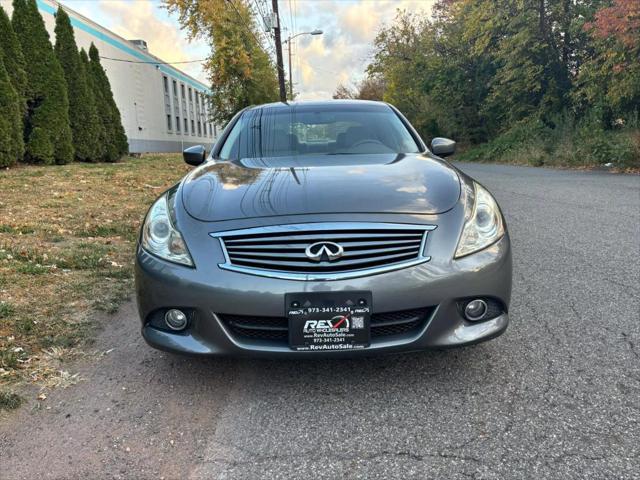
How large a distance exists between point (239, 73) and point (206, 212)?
104 ft

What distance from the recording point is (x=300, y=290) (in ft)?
6.61

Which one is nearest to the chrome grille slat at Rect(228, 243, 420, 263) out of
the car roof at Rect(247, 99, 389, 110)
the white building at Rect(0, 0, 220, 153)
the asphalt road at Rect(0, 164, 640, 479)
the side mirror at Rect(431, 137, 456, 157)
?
the asphalt road at Rect(0, 164, 640, 479)

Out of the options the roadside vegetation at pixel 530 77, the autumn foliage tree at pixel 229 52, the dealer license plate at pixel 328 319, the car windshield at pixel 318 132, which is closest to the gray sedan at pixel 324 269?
the dealer license plate at pixel 328 319

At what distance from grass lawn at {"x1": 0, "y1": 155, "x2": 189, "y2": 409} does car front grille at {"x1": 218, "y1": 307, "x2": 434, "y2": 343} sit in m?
0.93

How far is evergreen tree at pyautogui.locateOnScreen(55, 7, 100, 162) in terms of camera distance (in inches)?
597

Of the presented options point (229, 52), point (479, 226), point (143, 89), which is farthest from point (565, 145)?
point (143, 89)

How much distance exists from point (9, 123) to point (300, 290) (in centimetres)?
1200

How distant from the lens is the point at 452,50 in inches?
1104

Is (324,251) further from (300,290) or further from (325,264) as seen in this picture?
(300,290)

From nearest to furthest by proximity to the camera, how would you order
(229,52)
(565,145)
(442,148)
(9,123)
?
(442,148) → (9,123) → (565,145) → (229,52)

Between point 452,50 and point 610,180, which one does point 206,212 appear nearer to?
point 610,180

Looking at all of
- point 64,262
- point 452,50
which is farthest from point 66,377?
point 452,50

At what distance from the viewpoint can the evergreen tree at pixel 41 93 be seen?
1303 centimetres

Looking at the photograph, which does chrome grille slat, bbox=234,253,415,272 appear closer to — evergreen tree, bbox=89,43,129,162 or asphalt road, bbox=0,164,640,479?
asphalt road, bbox=0,164,640,479
